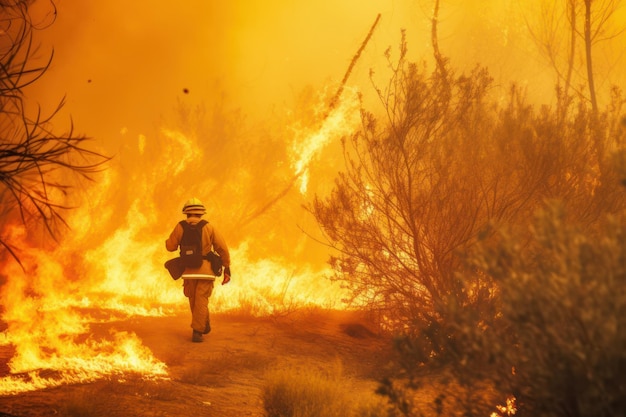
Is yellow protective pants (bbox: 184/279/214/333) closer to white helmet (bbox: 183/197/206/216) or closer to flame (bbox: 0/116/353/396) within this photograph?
flame (bbox: 0/116/353/396)

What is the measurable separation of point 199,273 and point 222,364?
4.63 ft

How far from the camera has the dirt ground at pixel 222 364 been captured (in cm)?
518

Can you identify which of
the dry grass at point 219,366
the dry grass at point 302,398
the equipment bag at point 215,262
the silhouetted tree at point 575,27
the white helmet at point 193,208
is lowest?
the dry grass at point 302,398

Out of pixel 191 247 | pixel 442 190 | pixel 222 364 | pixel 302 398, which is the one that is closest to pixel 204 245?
pixel 191 247

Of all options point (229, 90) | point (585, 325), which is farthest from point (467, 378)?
point (229, 90)

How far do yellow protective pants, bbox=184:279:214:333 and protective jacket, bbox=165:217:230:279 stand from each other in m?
0.12

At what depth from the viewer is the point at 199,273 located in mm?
8289

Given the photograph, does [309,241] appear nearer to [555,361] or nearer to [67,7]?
[67,7]

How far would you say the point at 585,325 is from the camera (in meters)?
3.24

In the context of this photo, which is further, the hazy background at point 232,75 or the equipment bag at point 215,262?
the hazy background at point 232,75

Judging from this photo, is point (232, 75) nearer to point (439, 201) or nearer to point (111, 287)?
point (111, 287)

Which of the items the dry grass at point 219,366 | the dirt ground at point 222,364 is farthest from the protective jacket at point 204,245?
the dry grass at point 219,366

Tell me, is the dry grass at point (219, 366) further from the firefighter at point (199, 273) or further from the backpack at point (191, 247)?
the backpack at point (191, 247)

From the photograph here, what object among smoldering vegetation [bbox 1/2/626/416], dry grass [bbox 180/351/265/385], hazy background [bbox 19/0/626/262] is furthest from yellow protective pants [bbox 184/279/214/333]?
hazy background [bbox 19/0/626/262]
